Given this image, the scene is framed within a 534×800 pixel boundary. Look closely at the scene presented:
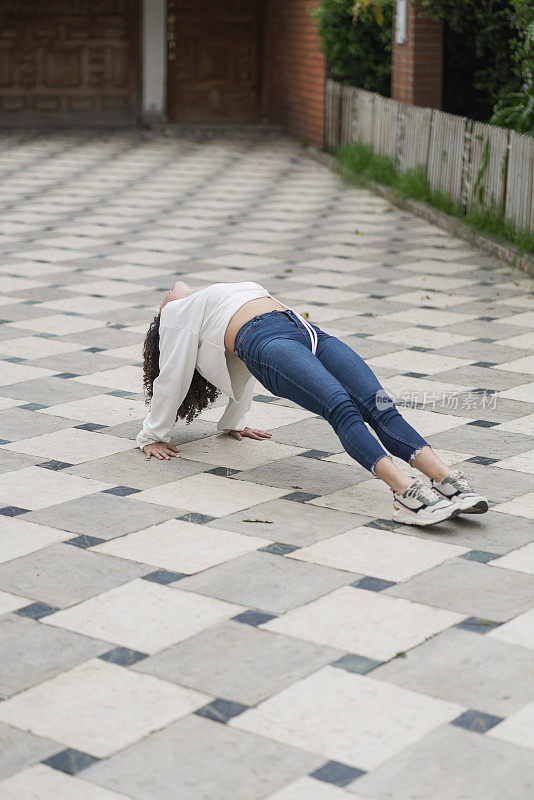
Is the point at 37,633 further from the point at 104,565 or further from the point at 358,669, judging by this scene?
the point at 358,669

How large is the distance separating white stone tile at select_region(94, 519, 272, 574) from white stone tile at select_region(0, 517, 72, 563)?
0.18 metres

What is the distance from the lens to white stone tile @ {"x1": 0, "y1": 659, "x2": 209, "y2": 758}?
2.70 meters

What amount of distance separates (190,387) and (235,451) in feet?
1.06

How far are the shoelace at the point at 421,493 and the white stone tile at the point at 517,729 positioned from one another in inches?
46.1

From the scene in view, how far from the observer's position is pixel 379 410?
4.12 m

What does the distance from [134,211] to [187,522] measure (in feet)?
24.5

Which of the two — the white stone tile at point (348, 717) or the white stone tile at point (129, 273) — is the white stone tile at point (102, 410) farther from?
the white stone tile at point (129, 273)

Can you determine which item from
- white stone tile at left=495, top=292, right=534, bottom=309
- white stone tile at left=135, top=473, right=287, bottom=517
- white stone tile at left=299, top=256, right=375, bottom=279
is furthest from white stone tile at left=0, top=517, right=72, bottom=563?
white stone tile at left=299, top=256, right=375, bottom=279

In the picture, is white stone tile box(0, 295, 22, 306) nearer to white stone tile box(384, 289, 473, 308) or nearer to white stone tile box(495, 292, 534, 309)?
white stone tile box(384, 289, 473, 308)

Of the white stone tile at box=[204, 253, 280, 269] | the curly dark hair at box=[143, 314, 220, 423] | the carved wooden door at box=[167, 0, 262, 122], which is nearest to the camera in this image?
the curly dark hair at box=[143, 314, 220, 423]

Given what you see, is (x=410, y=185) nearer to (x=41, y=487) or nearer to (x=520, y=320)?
(x=520, y=320)

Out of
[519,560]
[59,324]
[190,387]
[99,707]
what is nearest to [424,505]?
[519,560]

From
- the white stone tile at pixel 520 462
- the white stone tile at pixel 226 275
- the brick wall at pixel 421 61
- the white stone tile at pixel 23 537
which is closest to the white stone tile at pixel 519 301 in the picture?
the white stone tile at pixel 226 275

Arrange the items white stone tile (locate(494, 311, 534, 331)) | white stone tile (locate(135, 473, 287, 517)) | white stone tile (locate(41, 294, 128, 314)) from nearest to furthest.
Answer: white stone tile (locate(135, 473, 287, 517))
white stone tile (locate(494, 311, 534, 331))
white stone tile (locate(41, 294, 128, 314))
